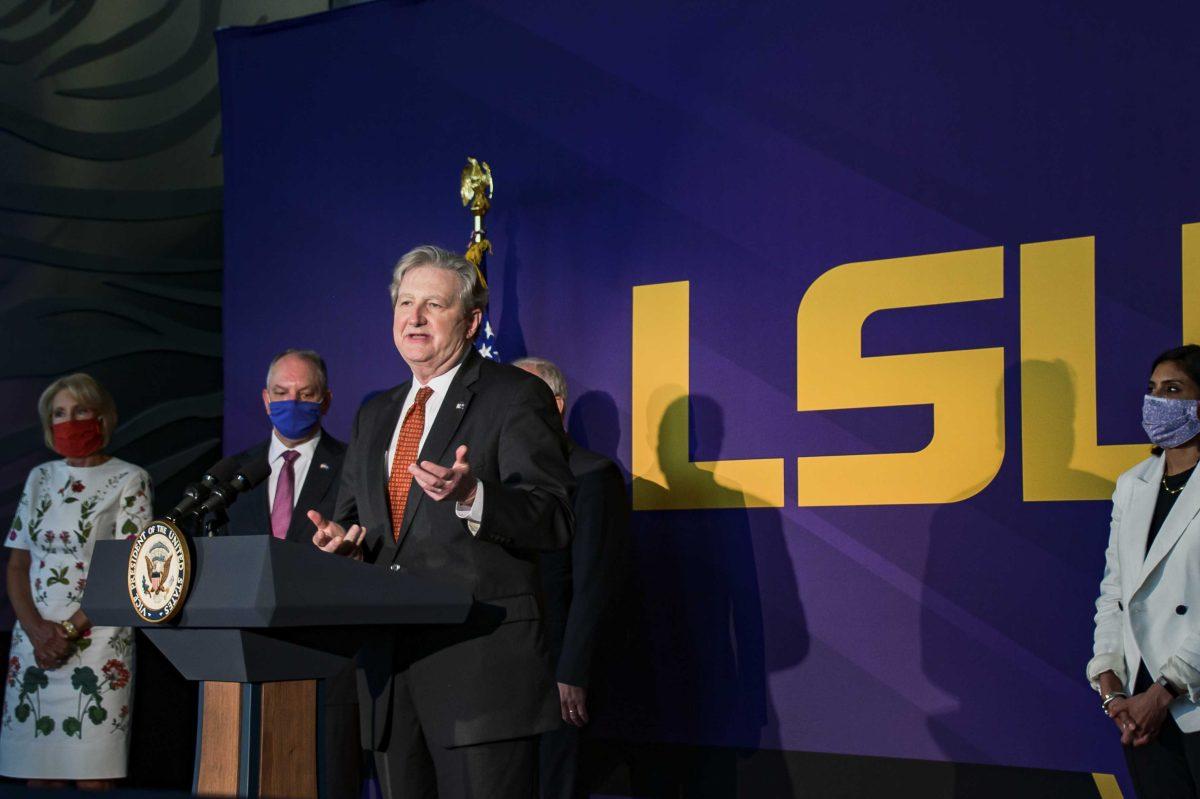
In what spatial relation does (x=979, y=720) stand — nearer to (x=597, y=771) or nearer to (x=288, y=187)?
(x=597, y=771)

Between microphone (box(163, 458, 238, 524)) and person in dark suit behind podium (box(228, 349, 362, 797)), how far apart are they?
4.22 feet

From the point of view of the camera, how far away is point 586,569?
3936 mm

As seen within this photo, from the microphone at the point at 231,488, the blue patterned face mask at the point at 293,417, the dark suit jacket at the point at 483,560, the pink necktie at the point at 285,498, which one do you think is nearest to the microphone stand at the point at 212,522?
the microphone at the point at 231,488

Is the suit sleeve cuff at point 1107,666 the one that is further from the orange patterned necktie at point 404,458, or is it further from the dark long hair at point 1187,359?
the orange patterned necktie at point 404,458

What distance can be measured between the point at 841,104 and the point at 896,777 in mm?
2195

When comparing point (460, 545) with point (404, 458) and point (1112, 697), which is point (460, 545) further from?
point (1112, 697)

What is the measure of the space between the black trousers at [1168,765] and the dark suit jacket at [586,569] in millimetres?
1504

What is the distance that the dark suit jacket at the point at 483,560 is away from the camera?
238 centimetres

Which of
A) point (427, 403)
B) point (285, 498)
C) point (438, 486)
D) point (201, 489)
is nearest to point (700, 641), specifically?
point (285, 498)

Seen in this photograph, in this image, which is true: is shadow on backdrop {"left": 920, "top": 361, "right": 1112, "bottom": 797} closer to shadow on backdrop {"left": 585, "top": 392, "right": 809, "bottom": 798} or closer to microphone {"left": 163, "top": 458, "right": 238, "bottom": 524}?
shadow on backdrop {"left": 585, "top": 392, "right": 809, "bottom": 798}

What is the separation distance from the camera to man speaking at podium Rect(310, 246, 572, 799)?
7.81 ft

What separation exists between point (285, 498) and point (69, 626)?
1.24m

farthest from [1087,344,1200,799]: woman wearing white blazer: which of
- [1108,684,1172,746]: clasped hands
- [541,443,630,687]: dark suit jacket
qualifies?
[541,443,630,687]: dark suit jacket

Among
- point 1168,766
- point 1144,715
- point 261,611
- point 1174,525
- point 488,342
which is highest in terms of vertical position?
point 488,342
